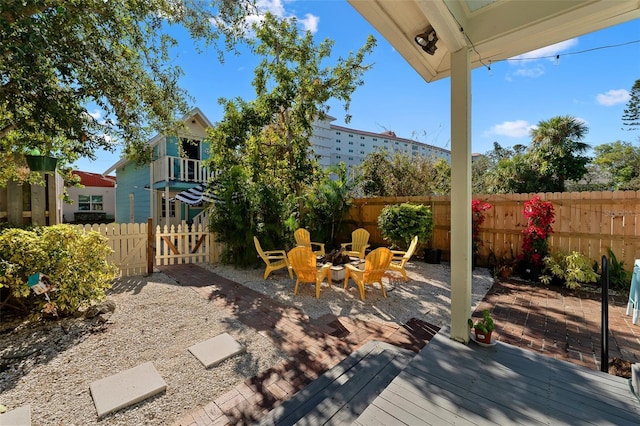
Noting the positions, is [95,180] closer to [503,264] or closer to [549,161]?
[503,264]

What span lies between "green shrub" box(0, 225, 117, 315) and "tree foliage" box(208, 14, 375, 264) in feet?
10.6

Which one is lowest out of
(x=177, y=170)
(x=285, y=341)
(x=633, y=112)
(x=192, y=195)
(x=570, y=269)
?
(x=285, y=341)

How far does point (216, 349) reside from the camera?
10.0 ft

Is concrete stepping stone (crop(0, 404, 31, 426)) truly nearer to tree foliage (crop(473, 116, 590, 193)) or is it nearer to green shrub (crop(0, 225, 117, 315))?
green shrub (crop(0, 225, 117, 315))

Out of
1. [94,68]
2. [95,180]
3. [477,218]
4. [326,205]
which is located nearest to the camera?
[94,68]

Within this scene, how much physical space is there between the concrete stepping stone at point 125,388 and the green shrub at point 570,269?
7017 mm

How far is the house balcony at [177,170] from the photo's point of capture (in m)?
11.9

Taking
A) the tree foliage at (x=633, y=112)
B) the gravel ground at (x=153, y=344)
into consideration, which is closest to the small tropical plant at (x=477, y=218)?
the gravel ground at (x=153, y=344)

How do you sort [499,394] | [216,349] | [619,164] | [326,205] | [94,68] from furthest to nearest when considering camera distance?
[619,164] → [326,205] → [94,68] → [216,349] → [499,394]

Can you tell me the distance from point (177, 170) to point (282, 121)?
683cm

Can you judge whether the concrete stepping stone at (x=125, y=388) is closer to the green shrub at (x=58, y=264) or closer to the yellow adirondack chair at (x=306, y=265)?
the green shrub at (x=58, y=264)

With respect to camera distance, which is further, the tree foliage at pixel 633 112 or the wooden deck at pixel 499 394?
the tree foliage at pixel 633 112

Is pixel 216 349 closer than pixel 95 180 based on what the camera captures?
Yes

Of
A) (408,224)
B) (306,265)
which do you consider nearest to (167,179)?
(306,265)
